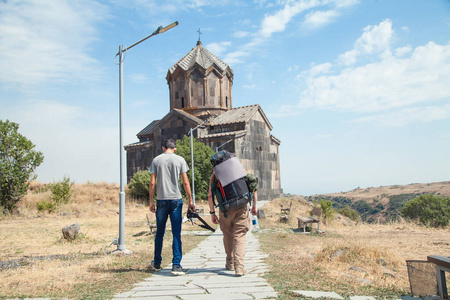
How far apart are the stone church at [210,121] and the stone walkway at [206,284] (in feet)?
62.8

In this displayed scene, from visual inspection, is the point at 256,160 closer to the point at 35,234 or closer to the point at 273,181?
the point at 273,181

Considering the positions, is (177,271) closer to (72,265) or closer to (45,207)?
(72,265)

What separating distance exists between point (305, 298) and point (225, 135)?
21.1m

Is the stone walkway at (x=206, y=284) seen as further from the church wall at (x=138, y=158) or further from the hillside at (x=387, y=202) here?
the hillside at (x=387, y=202)

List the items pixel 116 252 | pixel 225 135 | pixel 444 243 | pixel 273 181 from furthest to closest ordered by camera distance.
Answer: pixel 273 181 < pixel 225 135 < pixel 444 243 < pixel 116 252

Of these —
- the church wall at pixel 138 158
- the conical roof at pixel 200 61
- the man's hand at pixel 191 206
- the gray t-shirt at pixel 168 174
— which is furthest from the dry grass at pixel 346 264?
the conical roof at pixel 200 61

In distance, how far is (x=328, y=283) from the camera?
15.6ft

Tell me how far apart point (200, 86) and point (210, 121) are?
315cm

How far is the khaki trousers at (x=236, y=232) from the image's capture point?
4.96 m

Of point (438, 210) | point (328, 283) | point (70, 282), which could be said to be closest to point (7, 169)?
point (70, 282)

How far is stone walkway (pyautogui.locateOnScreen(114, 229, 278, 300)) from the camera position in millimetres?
4070

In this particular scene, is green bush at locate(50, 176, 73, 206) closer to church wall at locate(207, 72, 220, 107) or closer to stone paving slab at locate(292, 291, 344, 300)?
church wall at locate(207, 72, 220, 107)

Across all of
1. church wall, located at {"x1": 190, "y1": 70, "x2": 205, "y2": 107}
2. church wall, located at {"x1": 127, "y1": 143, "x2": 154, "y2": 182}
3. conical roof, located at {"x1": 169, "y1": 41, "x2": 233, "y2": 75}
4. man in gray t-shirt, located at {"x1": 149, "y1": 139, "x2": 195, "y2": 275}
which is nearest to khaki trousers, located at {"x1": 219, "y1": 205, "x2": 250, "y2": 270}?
man in gray t-shirt, located at {"x1": 149, "y1": 139, "x2": 195, "y2": 275}

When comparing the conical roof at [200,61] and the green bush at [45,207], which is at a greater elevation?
the conical roof at [200,61]
